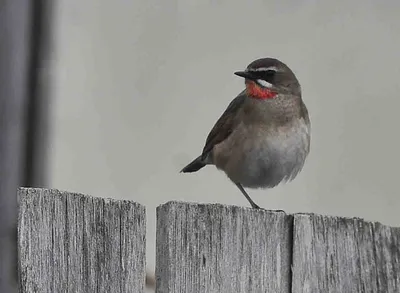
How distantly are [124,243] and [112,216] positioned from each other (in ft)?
0.23

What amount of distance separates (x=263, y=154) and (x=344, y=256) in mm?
2112

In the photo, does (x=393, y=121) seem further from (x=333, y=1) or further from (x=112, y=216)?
(x=112, y=216)

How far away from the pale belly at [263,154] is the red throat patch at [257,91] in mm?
161

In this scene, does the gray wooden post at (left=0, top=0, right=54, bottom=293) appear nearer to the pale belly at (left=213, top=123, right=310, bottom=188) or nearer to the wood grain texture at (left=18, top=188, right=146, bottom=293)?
the pale belly at (left=213, top=123, right=310, bottom=188)

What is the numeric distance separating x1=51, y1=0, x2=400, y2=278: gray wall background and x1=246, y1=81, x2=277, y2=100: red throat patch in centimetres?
100

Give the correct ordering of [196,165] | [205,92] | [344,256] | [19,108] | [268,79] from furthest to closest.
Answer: [205,92] < [196,165] < [268,79] < [19,108] < [344,256]

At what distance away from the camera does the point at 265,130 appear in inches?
174

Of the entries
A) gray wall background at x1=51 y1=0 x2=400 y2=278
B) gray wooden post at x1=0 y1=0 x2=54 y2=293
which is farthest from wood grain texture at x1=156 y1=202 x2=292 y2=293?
gray wall background at x1=51 y1=0 x2=400 y2=278

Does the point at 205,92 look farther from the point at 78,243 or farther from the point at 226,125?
the point at 78,243

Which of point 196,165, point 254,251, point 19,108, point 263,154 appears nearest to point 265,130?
point 263,154

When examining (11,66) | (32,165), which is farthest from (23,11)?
(32,165)

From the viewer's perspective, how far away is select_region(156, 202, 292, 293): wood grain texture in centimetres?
232

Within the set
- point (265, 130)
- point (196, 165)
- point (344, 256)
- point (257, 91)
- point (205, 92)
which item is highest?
point (205, 92)

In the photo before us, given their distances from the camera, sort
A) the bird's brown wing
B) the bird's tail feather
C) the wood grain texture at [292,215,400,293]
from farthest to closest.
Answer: the bird's tail feather
the bird's brown wing
the wood grain texture at [292,215,400,293]
